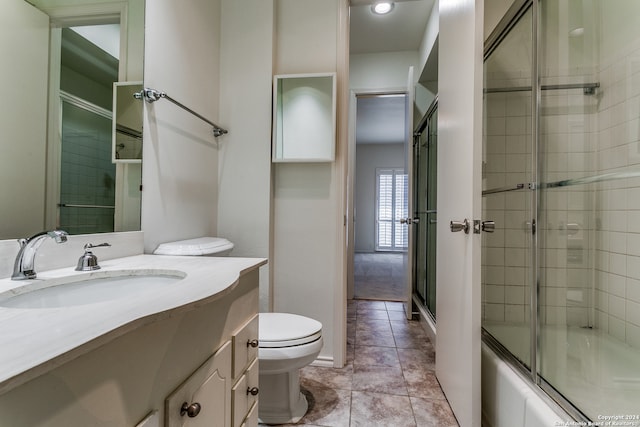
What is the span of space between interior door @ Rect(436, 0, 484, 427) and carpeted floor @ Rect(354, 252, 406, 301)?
6.06ft

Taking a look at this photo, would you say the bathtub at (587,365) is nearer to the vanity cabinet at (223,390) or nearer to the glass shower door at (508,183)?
the glass shower door at (508,183)

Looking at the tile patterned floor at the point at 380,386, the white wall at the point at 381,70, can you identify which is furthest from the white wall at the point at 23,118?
the white wall at the point at 381,70

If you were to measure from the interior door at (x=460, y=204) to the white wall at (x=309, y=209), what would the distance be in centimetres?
58

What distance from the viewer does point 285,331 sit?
1318 mm

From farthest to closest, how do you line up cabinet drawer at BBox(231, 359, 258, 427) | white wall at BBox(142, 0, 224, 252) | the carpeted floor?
1. the carpeted floor
2. white wall at BBox(142, 0, 224, 252)
3. cabinet drawer at BBox(231, 359, 258, 427)

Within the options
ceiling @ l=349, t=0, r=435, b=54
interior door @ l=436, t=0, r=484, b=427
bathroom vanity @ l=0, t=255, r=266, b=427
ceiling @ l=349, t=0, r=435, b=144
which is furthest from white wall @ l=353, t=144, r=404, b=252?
bathroom vanity @ l=0, t=255, r=266, b=427

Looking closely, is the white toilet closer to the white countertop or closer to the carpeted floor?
the white countertop

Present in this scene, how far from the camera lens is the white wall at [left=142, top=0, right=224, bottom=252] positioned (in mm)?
1312

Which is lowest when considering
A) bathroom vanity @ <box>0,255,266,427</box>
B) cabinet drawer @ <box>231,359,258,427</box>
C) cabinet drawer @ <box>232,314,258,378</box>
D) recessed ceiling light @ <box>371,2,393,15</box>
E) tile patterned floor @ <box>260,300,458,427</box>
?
tile patterned floor @ <box>260,300,458,427</box>

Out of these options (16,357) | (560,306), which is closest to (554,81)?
(560,306)

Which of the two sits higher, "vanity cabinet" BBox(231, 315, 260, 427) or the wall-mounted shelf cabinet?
the wall-mounted shelf cabinet

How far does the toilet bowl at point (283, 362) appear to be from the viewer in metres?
1.24

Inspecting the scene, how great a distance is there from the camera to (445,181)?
1.56m

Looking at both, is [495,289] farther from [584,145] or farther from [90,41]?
[90,41]
